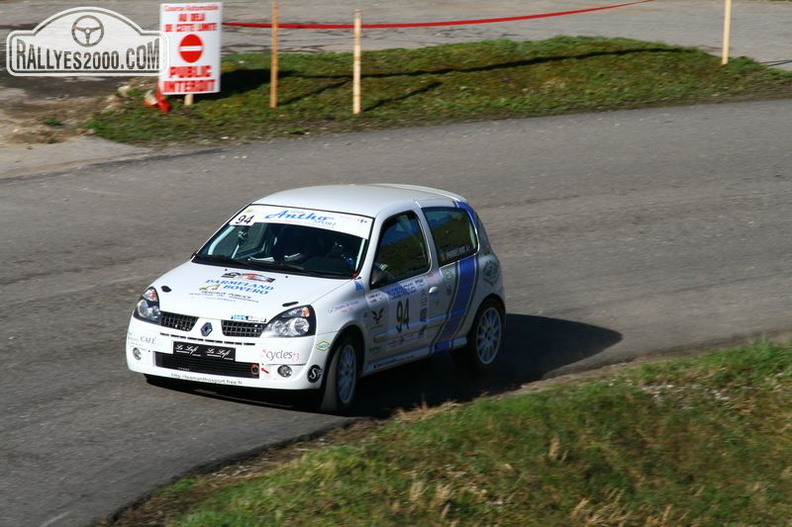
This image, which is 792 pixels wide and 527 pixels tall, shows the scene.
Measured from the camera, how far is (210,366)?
9.88 m

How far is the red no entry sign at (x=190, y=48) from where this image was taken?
832 inches

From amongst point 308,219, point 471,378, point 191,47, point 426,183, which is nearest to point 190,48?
point 191,47

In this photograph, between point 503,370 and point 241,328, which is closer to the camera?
point 241,328

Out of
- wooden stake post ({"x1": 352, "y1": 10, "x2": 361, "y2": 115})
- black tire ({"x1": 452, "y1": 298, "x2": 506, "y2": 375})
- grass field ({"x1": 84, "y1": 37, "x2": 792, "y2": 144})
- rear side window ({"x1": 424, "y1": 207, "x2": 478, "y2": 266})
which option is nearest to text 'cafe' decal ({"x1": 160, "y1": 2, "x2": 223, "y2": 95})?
grass field ({"x1": 84, "y1": 37, "x2": 792, "y2": 144})

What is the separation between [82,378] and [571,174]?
9.81 metres

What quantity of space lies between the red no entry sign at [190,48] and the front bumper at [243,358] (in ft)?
39.3

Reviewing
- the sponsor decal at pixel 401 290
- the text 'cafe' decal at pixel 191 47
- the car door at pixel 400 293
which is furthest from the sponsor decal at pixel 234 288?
the text 'cafe' decal at pixel 191 47

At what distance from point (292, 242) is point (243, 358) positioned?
4.78 feet

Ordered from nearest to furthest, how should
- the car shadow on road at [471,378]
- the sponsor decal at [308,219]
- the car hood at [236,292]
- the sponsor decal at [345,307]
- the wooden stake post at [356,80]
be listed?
the car hood at [236,292] < the sponsor decal at [345,307] < the car shadow on road at [471,378] < the sponsor decal at [308,219] < the wooden stake post at [356,80]

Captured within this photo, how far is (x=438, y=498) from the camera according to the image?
8.45 m

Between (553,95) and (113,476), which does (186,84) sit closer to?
(553,95)

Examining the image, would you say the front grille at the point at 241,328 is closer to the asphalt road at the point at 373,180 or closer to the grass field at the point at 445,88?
the asphalt road at the point at 373,180

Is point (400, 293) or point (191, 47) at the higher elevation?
point (191, 47)

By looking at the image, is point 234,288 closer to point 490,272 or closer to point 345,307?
point 345,307
